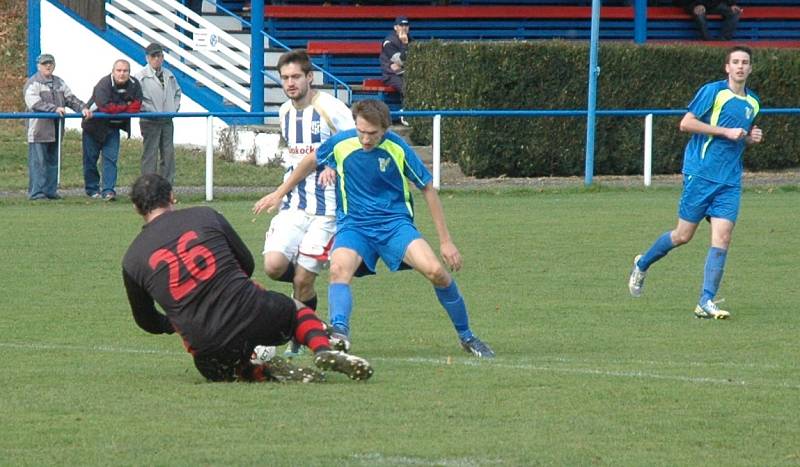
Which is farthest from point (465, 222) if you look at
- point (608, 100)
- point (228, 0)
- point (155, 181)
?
point (228, 0)

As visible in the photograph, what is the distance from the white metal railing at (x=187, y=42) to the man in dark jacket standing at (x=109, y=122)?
6.45 m

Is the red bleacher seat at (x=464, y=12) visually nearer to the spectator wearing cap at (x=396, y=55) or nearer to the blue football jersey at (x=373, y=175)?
the spectator wearing cap at (x=396, y=55)

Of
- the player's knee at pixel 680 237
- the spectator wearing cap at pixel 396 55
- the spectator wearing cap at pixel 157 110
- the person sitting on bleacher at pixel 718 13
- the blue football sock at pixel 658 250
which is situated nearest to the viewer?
the player's knee at pixel 680 237

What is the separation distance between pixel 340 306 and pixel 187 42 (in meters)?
18.6

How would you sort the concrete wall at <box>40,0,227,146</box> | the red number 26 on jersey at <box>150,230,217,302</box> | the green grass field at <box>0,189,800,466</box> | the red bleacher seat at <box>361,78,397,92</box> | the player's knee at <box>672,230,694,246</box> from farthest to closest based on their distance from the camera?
the red bleacher seat at <box>361,78,397,92</box>, the concrete wall at <box>40,0,227,146</box>, the player's knee at <box>672,230,694,246</box>, the red number 26 on jersey at <box>150,230,217,302</box>, the green grass field at <box>0,189,800,466</box>

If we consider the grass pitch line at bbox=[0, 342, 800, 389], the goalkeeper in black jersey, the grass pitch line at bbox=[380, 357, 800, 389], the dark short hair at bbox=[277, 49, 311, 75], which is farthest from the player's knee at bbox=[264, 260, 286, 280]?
the goalkeeper in black jersey

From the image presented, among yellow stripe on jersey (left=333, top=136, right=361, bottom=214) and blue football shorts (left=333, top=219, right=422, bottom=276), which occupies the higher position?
yellow stripe on jersey (left=333, top=136, right=361, bottom=214)

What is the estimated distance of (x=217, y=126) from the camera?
2630 centimetres

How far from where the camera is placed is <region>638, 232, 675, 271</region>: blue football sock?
12.5 m

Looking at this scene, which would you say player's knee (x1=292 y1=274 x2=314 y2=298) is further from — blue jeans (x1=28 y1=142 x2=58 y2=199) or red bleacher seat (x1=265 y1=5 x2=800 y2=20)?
red bleacher seat (x1=265 y1=5 x2=800 y2=20)

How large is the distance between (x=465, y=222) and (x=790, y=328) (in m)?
7.87

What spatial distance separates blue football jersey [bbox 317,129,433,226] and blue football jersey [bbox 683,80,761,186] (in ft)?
10.5

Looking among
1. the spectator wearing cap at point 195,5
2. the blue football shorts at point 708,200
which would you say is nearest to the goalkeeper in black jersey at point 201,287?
the blue football shorts at point 708,200

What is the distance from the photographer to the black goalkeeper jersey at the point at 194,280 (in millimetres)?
8305
